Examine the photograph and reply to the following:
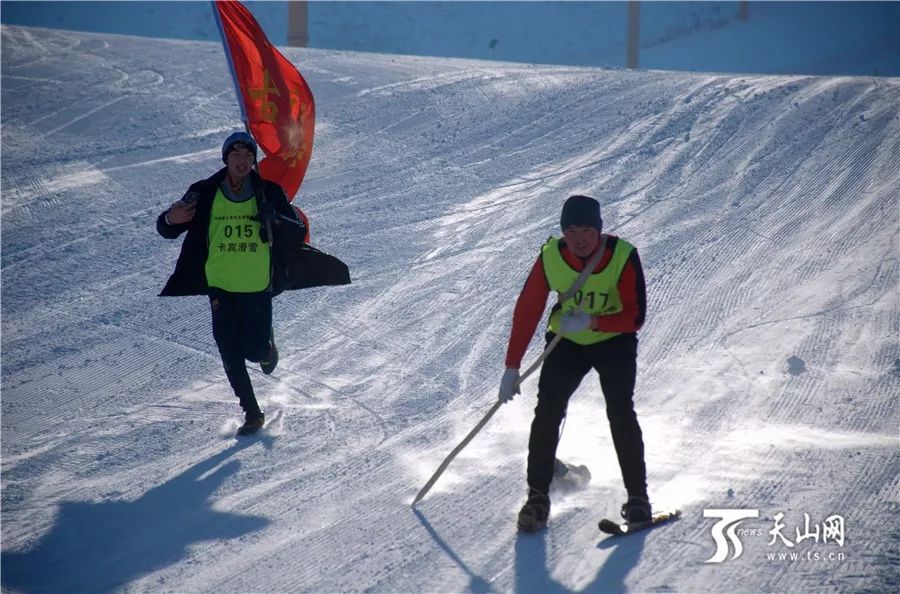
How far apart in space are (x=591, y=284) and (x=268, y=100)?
123 inches

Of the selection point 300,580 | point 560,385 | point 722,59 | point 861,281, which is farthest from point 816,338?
point 722,59

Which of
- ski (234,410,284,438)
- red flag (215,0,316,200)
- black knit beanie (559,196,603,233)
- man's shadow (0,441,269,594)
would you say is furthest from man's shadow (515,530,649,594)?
red flag (215,0,316,200)

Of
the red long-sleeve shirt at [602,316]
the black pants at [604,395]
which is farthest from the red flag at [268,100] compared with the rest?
the black pants at [604,395]

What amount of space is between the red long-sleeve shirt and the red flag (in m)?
2.47

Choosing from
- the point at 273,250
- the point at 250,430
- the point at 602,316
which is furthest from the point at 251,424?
the point at 602,316

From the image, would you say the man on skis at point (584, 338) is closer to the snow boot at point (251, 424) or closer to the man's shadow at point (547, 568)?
the man's shadow at point (547, 568)

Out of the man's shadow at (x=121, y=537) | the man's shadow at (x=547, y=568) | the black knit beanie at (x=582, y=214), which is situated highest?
the black knit beanie at (x=582, y=214)

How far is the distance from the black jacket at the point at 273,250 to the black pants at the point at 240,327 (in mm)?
134

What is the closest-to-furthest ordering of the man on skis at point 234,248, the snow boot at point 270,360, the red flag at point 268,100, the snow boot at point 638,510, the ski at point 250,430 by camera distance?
1. the snow boot at point 638,510
2. the man on skis at point 234,248
3. the ski at point 250,430
4. the snow boot at point 270,360
5. the red flag at point 268,100

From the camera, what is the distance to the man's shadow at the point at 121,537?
4.57 m

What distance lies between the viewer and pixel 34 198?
10562mm

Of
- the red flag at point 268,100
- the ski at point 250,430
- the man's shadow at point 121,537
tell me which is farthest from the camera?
the red flag at point 268,100

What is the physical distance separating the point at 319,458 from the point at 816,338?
3.72m

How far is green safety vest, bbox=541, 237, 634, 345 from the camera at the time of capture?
4684 millimetres
